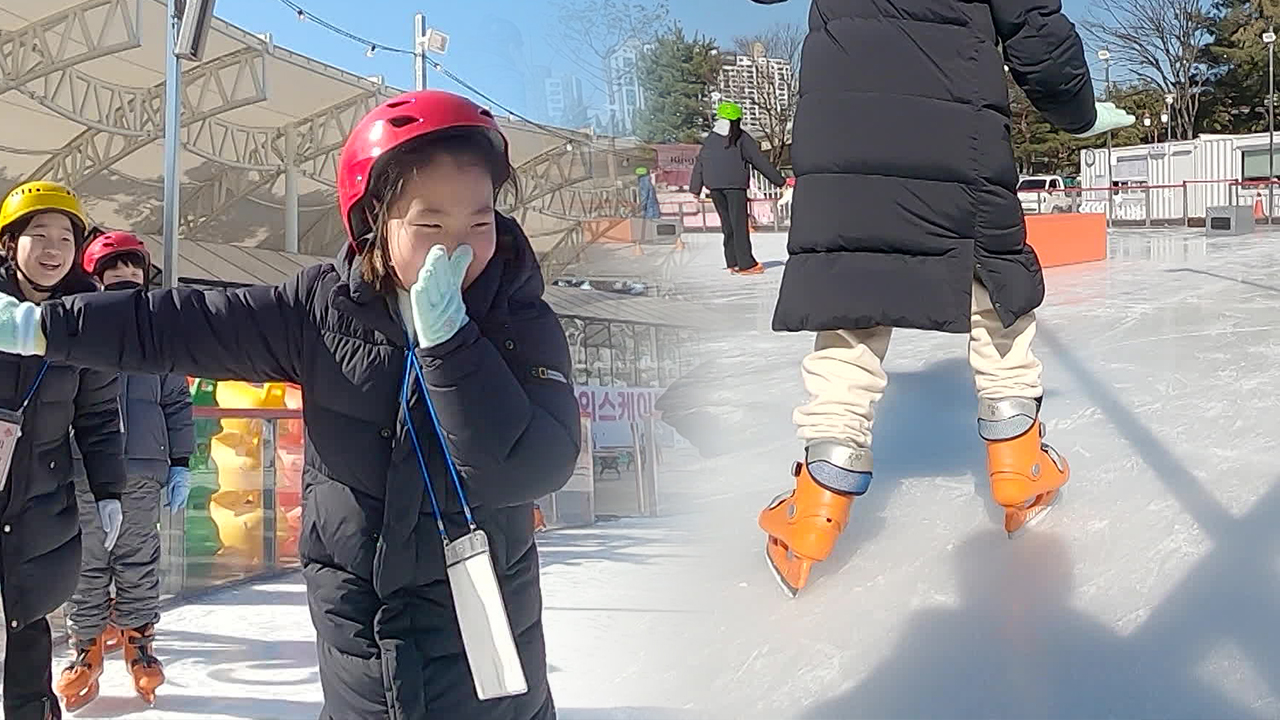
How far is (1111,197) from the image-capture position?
31.8ft

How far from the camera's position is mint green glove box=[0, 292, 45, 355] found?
68 centimetres

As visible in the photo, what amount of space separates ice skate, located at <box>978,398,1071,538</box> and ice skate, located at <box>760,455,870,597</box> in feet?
0.45

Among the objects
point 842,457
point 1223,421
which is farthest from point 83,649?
point 1223,421

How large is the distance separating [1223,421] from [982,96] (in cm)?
55

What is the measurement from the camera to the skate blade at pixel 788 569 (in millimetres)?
959

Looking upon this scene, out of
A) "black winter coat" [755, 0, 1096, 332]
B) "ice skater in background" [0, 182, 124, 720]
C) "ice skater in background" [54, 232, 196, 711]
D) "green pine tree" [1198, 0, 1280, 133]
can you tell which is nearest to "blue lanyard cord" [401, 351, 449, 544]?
"black winter coat" [755, 0, 1096, 332]

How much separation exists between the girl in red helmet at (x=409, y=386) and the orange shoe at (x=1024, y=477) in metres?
0.52

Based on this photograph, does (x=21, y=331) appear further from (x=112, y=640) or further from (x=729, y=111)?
(x=729, y=111)

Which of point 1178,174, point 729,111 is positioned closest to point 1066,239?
point 729,111

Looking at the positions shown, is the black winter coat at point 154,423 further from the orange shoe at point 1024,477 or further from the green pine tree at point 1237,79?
the green pine tree at point 1237,79

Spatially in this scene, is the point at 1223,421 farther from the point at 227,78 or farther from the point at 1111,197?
the point at 1111,197

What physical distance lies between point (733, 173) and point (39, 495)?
2.82m

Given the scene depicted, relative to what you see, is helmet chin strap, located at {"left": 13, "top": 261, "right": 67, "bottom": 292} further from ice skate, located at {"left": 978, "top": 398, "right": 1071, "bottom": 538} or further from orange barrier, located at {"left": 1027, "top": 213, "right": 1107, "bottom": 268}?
orange barrier, located at {"left": 1027, "top": 213, "right": 1107, "bottom": 268}

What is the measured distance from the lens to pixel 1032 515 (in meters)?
1.04
